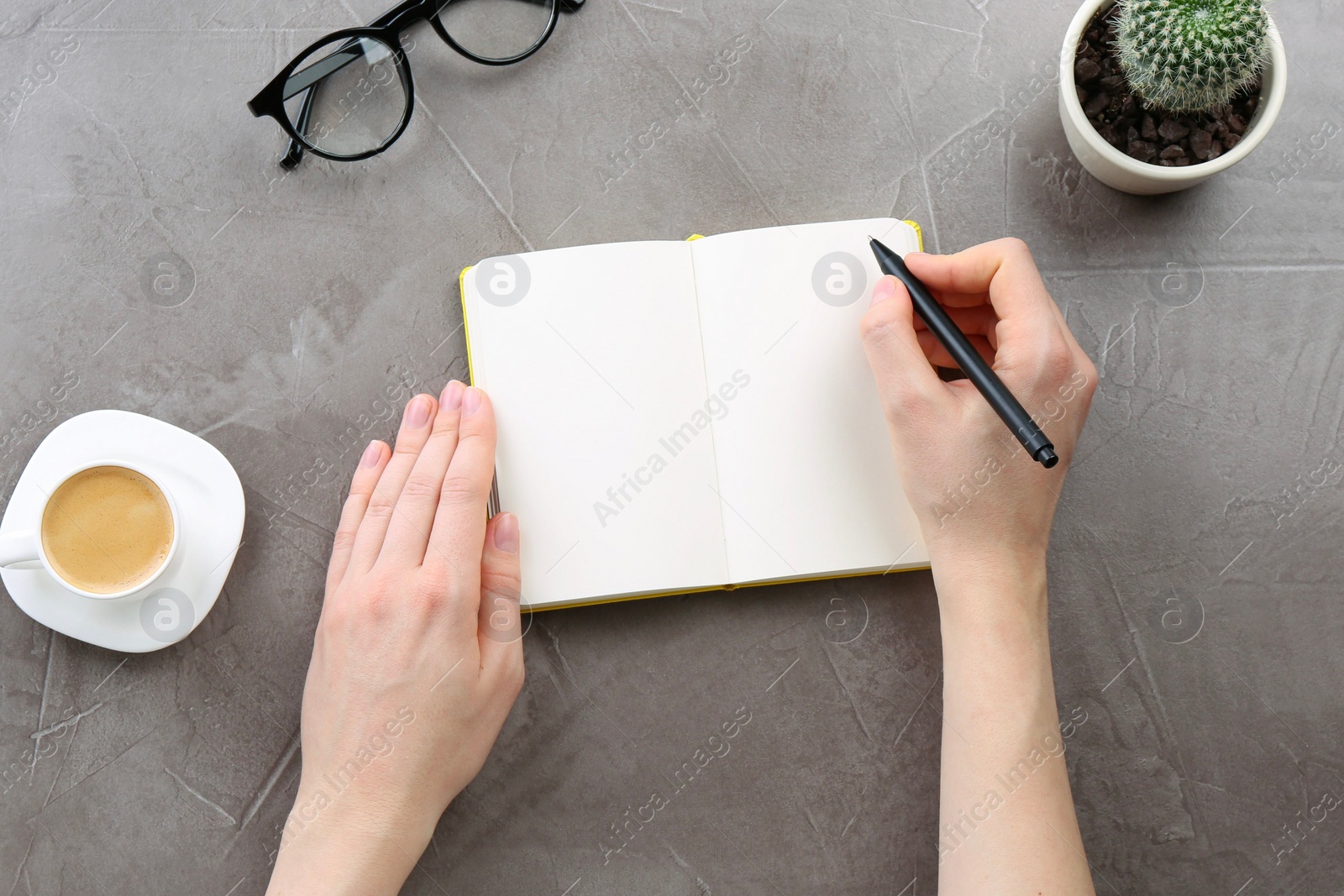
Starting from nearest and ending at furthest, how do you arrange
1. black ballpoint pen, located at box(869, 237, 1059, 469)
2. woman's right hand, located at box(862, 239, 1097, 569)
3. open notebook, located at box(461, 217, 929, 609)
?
black ballpoint pen, located at box(869, 237, 1059, 469) < woman's right hand, located at box(862, 239, 1097, 569) < open notebook, located at box(461, 217, 929, 609)

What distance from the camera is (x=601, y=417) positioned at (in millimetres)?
1006

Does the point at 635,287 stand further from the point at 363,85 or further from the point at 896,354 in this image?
the point at 363,85

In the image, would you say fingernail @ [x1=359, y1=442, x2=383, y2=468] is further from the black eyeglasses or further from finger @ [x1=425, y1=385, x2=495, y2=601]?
the black eyeglasses

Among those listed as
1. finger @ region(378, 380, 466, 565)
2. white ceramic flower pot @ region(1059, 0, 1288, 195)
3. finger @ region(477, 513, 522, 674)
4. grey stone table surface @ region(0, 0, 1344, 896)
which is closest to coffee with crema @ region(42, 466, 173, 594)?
grey stone table surface @ region(0, 0, 1344, 896)

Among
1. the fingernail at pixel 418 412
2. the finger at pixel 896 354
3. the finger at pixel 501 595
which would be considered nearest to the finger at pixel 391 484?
the fingernail at pixel 418 412

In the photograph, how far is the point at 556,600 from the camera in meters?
0.98

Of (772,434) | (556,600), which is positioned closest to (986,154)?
(772,434)

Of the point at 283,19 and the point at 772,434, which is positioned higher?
the point at 283,19

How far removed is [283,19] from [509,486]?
0.70 metres

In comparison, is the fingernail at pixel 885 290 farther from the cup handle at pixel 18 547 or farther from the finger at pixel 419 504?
the cup handle at pixel 18 547

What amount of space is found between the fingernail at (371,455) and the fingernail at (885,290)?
62cm

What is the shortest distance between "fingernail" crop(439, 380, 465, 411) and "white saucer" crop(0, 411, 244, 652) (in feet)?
0.91

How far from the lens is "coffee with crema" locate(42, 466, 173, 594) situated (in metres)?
0.93

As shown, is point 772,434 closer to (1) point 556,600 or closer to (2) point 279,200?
(1) point 556,600
